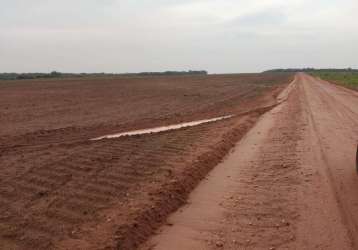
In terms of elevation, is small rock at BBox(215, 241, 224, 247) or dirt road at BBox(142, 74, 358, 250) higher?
dirt road at BBox(142, 74, 358, 250)

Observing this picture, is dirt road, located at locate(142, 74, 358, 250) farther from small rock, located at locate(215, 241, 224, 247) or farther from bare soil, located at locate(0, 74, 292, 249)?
bare soil, located at locate(0, 74, 292, 249)

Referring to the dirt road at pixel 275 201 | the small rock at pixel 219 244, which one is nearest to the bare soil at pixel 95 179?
the dirt road at pixel 275 201

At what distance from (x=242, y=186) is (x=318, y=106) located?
15.7 m

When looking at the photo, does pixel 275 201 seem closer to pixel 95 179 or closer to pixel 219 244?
pixel 219 244

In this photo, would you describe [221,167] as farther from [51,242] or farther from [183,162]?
[51,242]

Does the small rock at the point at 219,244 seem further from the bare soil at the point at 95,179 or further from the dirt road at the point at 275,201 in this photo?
the bare soil at the point at 95,179

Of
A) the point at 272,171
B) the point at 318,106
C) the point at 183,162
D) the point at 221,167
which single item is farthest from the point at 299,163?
the point at 318,106

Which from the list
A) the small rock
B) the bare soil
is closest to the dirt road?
the small rock

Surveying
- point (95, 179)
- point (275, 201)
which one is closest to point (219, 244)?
point (275, 201)

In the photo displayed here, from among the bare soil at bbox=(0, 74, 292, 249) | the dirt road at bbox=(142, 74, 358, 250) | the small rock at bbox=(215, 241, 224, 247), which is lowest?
the small rock at bbox=(215, 241, 224, 247)

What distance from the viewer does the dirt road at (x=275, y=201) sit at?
598 cm

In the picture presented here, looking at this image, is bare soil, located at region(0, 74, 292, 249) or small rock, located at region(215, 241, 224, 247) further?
bare soil, located at region(0, 74, 292, 249)

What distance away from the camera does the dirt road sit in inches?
235

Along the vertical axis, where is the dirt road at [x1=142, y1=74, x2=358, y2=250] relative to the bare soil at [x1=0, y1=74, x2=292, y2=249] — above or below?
below
